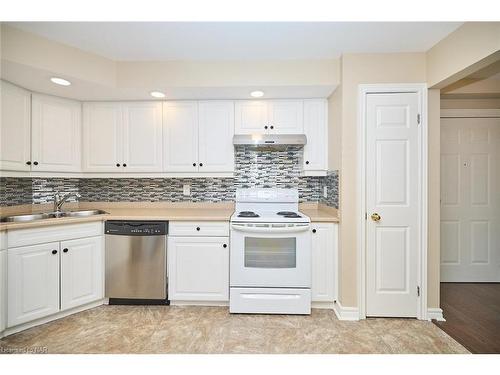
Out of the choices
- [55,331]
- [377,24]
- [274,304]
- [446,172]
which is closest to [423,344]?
[274,304]

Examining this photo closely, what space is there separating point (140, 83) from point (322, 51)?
171 cm

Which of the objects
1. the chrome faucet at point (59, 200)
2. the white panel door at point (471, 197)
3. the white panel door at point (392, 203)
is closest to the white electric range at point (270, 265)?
the white panel door at point (392, 203)

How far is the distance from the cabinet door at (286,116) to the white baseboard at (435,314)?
80.1 inches

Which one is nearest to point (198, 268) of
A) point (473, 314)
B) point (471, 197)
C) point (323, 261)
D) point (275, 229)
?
point (275, 229)

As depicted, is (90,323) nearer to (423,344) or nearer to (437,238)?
(423,344)

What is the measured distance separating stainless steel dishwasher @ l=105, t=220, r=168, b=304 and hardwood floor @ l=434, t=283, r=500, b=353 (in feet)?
8.29

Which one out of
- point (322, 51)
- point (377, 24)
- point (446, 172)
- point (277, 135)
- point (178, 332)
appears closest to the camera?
point (377, 24)

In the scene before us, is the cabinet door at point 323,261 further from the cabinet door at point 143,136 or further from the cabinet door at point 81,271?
the cabinet door at point 81,271

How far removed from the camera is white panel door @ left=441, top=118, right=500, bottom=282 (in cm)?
312

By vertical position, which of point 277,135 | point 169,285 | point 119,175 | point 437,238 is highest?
point 277,135

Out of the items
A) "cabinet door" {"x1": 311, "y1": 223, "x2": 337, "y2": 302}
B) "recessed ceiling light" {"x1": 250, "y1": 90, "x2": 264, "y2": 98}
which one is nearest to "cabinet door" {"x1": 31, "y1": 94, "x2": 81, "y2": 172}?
"recessed ceiling light" {"x1": 250, "y1": 90, "x2": 264, "y2": 98}

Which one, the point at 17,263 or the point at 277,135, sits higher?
the point at 277,135

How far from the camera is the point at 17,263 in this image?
6.58 feet

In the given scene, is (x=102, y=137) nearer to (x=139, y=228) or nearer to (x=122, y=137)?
(x=122, y=137)
